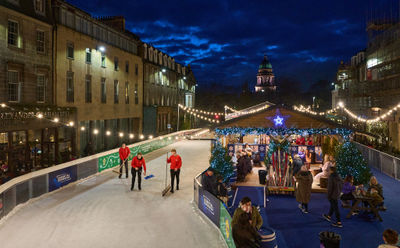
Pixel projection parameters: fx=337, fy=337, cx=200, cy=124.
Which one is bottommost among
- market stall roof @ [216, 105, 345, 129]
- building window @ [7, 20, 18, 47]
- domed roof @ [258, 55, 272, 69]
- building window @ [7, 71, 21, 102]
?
market stall roof @ [216, 105, 345, 129]

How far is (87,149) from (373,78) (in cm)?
3420

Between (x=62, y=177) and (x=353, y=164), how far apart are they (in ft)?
42.0

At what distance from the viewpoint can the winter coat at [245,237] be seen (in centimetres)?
680

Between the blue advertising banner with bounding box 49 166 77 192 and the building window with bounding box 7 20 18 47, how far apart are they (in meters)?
8.47

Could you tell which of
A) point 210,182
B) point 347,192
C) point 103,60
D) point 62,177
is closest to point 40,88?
point 62,177

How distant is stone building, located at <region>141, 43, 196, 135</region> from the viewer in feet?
125

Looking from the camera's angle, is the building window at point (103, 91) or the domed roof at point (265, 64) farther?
the domed roof at point (265, 64)

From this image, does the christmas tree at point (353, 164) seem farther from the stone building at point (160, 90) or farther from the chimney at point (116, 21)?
the chimney at point (116, 21)

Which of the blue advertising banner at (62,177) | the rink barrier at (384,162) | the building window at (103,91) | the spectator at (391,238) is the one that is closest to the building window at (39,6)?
the building window at (103,91)

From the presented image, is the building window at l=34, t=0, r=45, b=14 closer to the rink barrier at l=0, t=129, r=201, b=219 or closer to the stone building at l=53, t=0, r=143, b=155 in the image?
the stone building at l=53, t=0, r=143, b=155

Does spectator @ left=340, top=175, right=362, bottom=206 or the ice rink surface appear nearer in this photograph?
the ice rink surface

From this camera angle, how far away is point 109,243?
352 inches

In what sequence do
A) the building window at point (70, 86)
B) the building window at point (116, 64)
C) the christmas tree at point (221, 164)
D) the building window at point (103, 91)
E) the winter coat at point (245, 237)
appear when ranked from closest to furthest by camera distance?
the winter coat at point (245, 237) → the christmas tree at point (221, 164) → the building window at point (70, 86) → the building window at point (103, 91) → the building window at point (116, 64)

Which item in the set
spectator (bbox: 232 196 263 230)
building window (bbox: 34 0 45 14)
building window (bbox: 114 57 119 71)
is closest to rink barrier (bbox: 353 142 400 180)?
spectator (bbox: 232 196 263 230)
